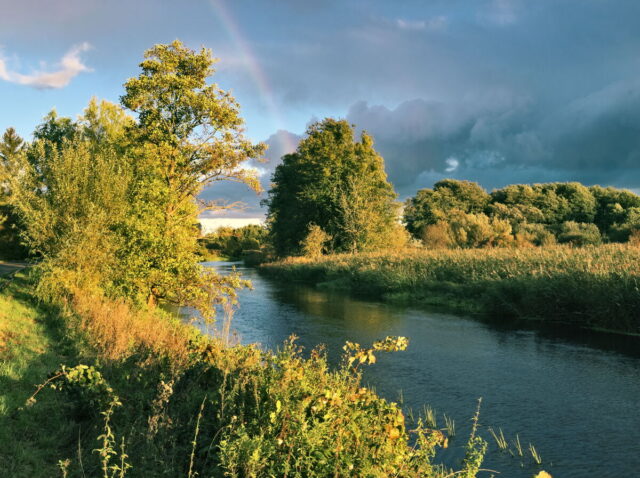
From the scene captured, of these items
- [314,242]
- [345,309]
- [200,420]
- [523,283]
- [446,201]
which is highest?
[446,201]

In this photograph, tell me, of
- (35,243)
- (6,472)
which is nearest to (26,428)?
(6,472)

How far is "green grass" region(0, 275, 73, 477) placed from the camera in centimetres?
603

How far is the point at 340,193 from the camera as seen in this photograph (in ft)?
172

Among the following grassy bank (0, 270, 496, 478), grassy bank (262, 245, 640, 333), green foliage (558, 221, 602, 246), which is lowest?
grassy bank (0, 270, 496, 478)

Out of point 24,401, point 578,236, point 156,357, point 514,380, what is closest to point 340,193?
point 578,236

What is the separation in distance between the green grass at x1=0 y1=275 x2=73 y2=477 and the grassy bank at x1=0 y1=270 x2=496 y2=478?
0.07ft

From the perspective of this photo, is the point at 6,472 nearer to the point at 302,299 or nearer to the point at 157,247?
the point at 157,247

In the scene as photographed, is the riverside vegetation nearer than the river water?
Yes

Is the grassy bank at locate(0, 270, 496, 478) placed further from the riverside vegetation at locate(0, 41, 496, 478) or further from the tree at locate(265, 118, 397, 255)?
the tree at locate(265, 118, 397, 255)

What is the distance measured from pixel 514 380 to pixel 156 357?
7.83 m

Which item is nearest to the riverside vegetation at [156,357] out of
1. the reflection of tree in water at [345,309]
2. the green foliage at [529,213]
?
the reflection of tree in water at [345,309]

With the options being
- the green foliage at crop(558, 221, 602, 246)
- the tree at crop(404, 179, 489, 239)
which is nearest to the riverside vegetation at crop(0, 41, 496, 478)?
the green foliage at crop(558, 221, 602, 246)

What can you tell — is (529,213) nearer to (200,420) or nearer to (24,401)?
(200,420)

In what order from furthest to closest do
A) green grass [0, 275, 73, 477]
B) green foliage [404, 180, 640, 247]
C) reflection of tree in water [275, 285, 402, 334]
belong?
green foliage [404, 180, 640, 247] < reflection of tree in water [275, 285, 402, 334] < green grass [0, 275, 73, 477]
